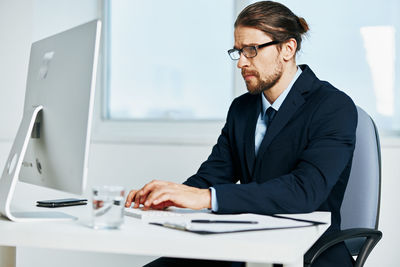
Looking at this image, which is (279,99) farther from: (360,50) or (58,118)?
(360,50)

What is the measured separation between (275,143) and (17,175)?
0.81m

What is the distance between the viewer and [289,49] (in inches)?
75.7

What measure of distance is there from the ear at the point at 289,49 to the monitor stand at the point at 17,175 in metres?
0.93

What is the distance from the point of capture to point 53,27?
3234mm

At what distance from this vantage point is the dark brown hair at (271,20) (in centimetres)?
187

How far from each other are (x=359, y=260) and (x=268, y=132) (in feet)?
1.56

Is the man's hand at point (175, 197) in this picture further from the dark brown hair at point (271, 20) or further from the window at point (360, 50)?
the window at point (360, 50)

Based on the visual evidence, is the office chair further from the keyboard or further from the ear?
the keyboard

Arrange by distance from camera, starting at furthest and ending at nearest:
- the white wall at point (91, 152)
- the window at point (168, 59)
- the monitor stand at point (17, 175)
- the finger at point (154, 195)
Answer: the window at point (168, 59) → the white wall at point (91, 152) → the finger at point (154, 195) → the monitor stand at point (17, 175)

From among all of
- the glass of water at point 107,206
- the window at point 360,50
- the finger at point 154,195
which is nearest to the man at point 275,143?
the finger at point 154,195

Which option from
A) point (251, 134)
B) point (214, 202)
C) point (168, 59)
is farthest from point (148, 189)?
point (168, 59)

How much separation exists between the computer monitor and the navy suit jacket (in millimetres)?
393

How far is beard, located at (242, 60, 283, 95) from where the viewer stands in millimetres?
1866

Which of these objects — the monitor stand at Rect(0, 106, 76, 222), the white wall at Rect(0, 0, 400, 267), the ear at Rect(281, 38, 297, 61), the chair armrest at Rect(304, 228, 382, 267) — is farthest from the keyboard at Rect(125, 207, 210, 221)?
the white wall at Rect(0, 0, 400, 267)
